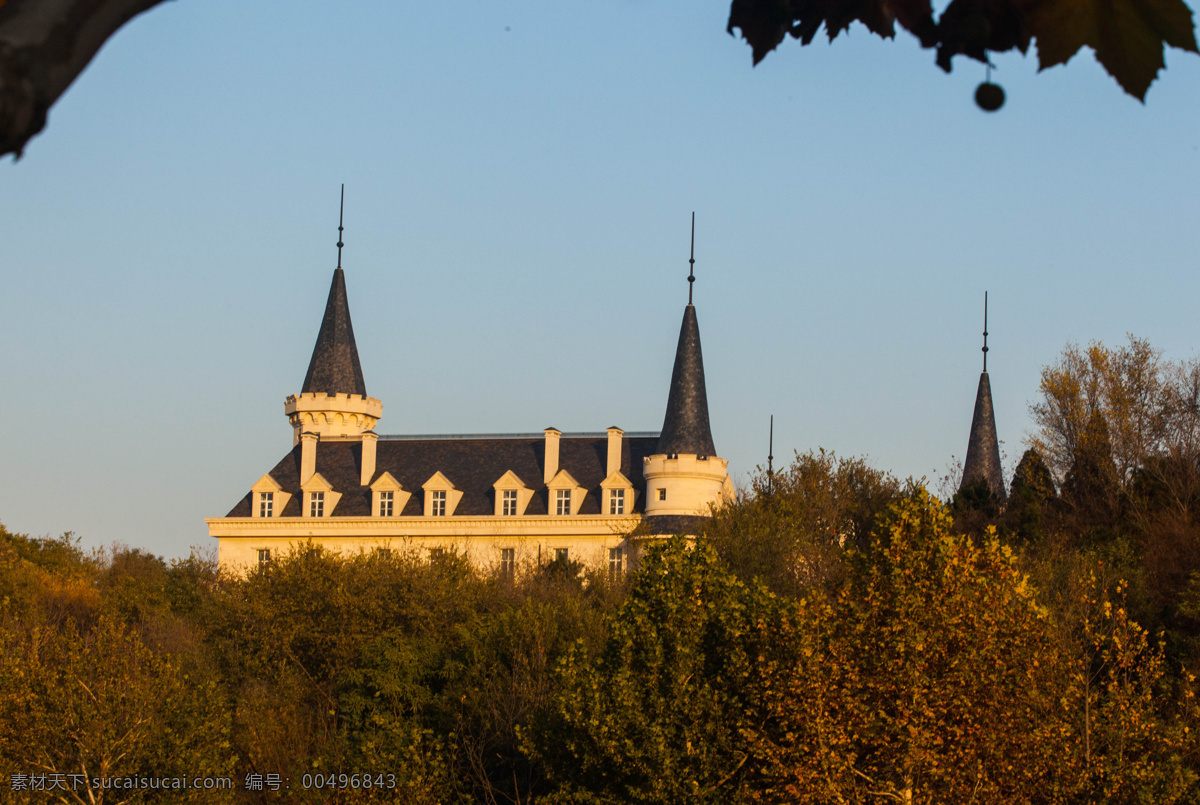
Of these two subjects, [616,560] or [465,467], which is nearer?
[616,560]

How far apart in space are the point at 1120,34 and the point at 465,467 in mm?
70699

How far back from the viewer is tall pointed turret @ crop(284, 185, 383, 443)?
7731 cm

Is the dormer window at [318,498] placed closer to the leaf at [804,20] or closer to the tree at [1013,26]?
the leaf at [804,20]

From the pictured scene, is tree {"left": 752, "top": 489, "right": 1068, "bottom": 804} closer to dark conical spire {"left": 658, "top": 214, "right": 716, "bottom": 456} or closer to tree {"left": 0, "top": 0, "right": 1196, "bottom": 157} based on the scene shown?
tree {"left": 0, "top": 0, "right": 1196, "bottom": 157}

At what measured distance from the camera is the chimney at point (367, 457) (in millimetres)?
72000

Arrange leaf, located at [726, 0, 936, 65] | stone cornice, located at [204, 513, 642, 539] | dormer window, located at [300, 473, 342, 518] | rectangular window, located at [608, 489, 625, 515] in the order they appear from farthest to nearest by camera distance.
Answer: dormer window, located at [300, 473, 342, 518] < rectangular window, located at [608, 489, 625, 515] < stone cornice, located at [204, 513, 642, 539] < leaf, located at [726, 0, 936, 65]

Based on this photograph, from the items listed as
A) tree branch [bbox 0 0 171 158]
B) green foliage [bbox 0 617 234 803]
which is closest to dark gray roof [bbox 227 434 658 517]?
green foliage [bbox 0 617 234 803]

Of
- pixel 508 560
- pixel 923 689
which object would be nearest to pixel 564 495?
pixel 508 560

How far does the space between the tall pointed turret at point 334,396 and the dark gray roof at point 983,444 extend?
3287 cm

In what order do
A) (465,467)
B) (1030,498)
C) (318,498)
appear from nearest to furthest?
(1030,498) < (318,498) < (465,467)

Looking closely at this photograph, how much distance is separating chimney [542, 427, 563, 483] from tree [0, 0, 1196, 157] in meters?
67.2

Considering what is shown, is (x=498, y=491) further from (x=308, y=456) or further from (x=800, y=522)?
(x=800, y=522)

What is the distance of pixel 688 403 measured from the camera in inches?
2633

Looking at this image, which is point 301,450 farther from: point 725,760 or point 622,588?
point 725,760
